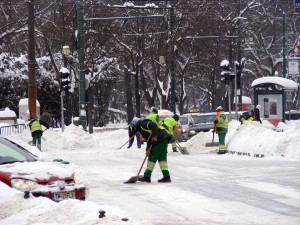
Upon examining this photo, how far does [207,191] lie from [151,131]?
7.91 feet

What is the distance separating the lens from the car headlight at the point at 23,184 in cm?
1124

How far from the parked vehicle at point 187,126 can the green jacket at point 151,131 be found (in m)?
21.9

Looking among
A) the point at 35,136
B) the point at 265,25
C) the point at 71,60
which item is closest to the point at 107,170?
the point at 35,136

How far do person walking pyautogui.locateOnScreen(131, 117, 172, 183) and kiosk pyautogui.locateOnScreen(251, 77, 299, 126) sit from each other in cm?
2484

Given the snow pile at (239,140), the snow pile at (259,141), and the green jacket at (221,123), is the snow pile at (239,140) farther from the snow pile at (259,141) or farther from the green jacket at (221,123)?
the green jacket at (221,123)

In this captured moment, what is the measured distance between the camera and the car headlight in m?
11.2

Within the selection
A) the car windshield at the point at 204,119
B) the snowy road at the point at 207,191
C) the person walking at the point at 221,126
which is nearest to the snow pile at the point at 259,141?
the person walking at the point at 221,126

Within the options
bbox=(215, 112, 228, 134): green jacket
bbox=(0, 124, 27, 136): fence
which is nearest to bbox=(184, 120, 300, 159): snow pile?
bbox=(215, 112, 228, 134): green jacket

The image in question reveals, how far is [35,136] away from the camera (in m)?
30.4

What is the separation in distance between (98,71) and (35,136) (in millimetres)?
21469

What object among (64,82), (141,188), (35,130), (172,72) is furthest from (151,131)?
(172,72)

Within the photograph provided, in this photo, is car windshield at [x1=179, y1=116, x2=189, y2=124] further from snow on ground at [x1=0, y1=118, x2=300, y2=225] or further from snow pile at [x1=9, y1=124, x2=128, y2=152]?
snow pile at [x1=9, y1=124, x2=128, y2=152]

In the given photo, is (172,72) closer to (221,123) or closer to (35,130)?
(35,130)

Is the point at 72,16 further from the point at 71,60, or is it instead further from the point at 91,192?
the point at 91,192
